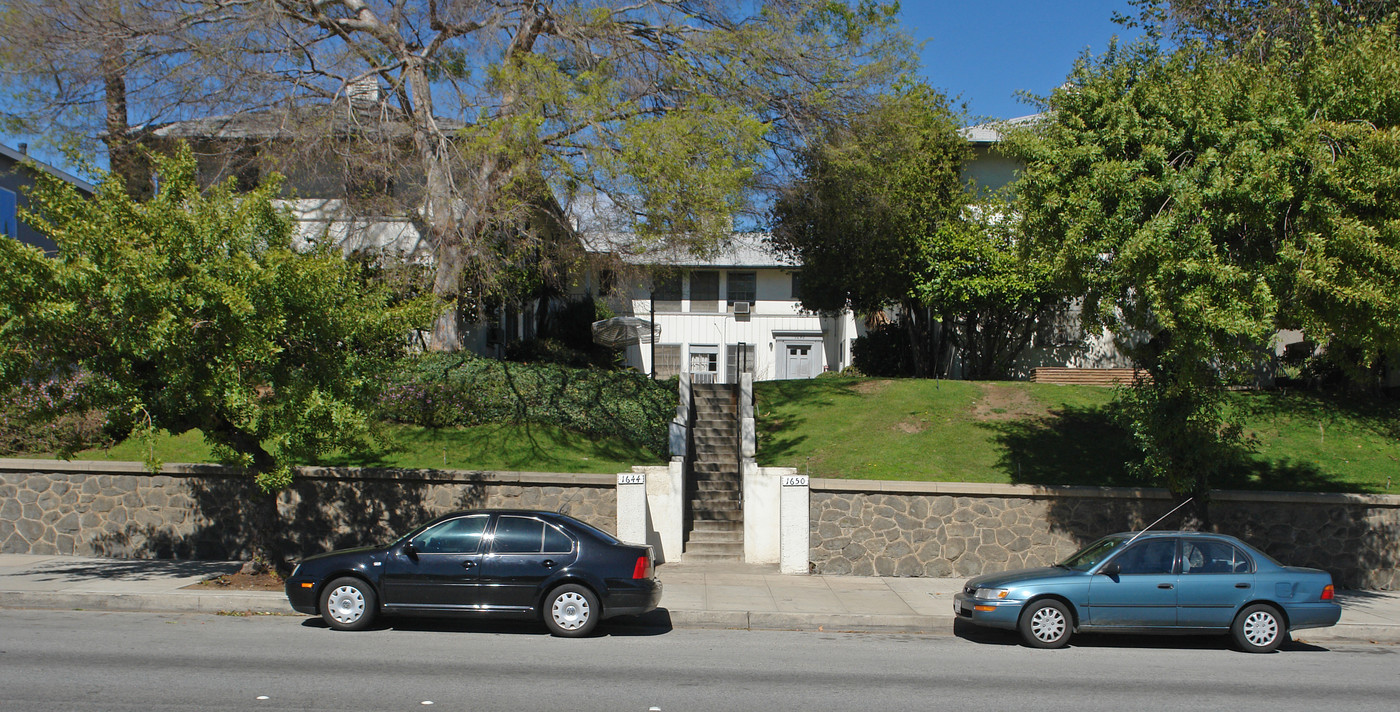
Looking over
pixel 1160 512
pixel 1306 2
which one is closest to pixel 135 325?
pixel 1160 512

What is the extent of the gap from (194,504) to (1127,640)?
13171 mm

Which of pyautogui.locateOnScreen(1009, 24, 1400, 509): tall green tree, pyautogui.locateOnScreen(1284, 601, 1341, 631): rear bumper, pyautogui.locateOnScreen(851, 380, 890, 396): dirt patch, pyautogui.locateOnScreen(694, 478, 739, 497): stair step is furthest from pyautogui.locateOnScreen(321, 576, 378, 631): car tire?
pyautogui.locateOnScreen(851, 380, 890, 396): dirt patch

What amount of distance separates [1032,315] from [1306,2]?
8.55 meters

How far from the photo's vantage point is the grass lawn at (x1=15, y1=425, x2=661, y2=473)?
1489cm

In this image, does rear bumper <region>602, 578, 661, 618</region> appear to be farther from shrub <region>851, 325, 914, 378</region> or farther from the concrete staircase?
shrub <region>851, 325, 914, 378</region>

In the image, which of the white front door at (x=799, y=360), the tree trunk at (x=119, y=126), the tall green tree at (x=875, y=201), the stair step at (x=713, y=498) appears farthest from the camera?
the white front door at (x=799, y=360)

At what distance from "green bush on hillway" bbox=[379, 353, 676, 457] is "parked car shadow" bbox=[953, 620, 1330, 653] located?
24.3 feet

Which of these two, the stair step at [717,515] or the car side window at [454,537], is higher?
the car side window at [454,537]

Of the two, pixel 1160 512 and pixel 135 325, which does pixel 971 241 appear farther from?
pixel 135 325

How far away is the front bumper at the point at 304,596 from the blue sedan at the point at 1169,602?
7.35 m

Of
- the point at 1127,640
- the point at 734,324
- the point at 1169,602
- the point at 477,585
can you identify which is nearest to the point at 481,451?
the point at 477,585

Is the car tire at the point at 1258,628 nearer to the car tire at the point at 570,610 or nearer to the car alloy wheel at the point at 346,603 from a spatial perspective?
the car tire at the point at 570,610

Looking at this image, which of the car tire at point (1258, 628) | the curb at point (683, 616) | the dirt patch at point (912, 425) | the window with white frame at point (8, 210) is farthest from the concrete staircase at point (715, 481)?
the window with white frame at point (8, 210)

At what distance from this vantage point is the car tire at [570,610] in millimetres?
9875
